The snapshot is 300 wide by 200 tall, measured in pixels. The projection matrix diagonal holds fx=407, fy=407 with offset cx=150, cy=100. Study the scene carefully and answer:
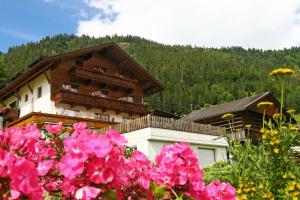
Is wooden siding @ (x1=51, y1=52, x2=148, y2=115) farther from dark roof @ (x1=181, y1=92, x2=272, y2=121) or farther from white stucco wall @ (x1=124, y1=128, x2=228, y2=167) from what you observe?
white stucco wall @ (x1=124, y1=128, x2=228, y2=167)

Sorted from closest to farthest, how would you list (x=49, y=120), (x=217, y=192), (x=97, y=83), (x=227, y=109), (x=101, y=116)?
(x=217, y=192) → (x=49, y=120) → (x=101, y=116) → (x=97, y=83) → (x=227, y=109)

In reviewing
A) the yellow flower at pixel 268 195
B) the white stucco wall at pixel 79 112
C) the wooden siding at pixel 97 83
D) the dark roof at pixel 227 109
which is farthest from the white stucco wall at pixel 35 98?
the yellow flower at pixel 268 195

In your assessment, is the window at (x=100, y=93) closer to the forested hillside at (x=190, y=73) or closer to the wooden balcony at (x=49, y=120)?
the wooden balcony at (x=49, y=120)

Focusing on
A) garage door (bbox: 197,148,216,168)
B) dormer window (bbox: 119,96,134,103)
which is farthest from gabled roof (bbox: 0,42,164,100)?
garage door (bbox: 197,148,216,168)

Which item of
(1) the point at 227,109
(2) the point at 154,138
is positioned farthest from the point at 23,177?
(1) the point at 227,109

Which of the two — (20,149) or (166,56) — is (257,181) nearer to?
(20,149)

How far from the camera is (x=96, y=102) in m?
30.6

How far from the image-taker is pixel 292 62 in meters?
199

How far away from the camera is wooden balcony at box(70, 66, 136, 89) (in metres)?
31.0

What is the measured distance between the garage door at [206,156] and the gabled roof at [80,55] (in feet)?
38.6

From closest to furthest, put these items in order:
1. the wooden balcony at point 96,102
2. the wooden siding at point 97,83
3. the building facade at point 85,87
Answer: the wooden balcony at point 96,102
the building facade at point 85,87
the wooden siding at point 97,83

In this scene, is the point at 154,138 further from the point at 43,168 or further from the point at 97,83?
the point at 43,168

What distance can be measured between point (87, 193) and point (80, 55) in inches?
1252

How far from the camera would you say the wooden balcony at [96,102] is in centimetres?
2872
